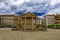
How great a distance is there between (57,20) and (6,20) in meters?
13.6

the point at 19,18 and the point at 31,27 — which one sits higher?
the point at 19,18

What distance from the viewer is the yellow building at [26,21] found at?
20242 mm

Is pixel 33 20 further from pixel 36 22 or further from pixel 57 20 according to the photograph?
pixel 57 20

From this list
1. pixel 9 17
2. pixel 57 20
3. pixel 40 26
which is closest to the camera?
pixel 40 26

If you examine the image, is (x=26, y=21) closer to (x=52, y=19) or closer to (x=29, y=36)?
(x=29, y=36)

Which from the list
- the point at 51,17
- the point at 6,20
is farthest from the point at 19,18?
the point at 51,17

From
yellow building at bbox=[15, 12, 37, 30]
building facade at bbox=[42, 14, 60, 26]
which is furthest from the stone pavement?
building facade at bbox=[42, 14, 60, 26]

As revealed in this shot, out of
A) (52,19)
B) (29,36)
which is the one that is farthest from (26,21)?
(52,19)

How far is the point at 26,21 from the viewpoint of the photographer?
22.0m

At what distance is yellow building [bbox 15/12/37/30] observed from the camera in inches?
797

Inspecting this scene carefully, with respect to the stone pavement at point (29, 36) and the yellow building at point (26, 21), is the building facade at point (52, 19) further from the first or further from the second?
the stone pavement at point (29, 36)

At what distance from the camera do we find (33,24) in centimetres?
2153

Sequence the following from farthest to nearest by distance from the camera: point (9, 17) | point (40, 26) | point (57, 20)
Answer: point (9, 17), point (57, 20), point (40, 26)

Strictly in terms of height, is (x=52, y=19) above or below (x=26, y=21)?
above
